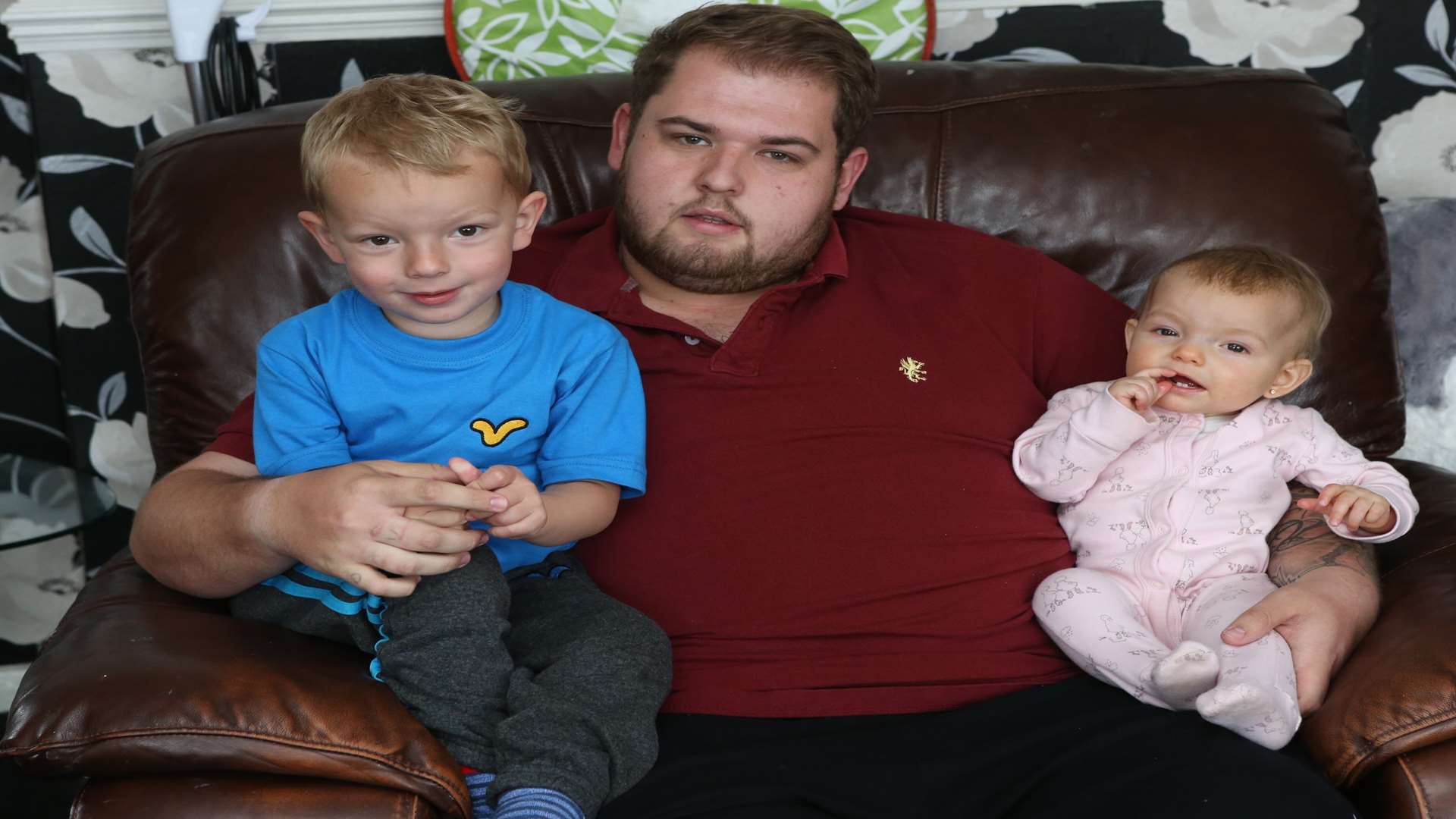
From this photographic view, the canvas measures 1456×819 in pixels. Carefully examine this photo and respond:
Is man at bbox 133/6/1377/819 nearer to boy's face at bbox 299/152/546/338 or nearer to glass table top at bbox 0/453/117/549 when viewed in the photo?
boy's face at bbox 299/152/546/338

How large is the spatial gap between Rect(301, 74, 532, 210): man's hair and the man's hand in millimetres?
291

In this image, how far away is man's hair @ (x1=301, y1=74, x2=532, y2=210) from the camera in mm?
1274

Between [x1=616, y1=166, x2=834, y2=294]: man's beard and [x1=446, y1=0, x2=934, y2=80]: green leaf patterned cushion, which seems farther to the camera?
[x1=446, y1=0, x2=934, y2=80]: green leaf patterned cushion

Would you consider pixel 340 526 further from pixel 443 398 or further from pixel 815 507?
pixel 815 507

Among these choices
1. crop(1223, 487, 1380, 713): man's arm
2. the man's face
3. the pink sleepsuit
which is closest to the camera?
crop(1223, 487, 1380, 713): man's arm

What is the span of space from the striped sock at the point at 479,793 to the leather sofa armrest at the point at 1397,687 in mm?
860

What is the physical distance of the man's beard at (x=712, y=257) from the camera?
1748mm

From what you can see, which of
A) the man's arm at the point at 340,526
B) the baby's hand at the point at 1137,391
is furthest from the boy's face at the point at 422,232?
the baby's hand at the point at 1137,391

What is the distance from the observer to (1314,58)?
2.46 meters

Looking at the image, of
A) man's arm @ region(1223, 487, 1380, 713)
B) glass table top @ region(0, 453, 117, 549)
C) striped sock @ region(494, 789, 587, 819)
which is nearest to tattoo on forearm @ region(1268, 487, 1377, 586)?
man's arm @ region(1223, 487, 1380, 713)

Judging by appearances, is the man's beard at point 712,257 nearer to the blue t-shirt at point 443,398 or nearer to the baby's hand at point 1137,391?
the blue t-shirt at point 443,398

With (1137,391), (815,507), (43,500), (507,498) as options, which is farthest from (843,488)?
(43,500)

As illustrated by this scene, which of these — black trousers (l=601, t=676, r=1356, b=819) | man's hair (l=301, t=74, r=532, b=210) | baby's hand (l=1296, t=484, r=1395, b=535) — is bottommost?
black trousers (l=601, t=676, r=1356, b=819)

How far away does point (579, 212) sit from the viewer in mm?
1989
